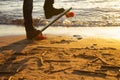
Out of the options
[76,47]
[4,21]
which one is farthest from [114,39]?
[4,21]

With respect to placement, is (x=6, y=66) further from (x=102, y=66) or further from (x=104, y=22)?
(x=104, y=22)

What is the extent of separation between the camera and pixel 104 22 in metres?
11.1

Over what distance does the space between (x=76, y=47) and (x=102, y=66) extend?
159 cm

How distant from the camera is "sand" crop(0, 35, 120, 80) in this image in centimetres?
527

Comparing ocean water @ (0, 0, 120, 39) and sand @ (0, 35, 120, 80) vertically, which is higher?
ocean water @ (0, 0, 120, 39)

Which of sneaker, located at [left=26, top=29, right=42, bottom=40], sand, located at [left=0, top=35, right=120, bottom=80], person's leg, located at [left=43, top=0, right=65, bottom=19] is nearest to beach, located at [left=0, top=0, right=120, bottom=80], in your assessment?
sand, located at [left=0, top=35, right=120, bottom=80]

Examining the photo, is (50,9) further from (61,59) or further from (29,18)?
(61,59)

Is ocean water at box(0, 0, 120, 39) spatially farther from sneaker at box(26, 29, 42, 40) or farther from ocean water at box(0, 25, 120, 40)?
sneaker at box(26, 29, 42, 40)

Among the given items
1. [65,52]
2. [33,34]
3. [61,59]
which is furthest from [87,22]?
[61,59]

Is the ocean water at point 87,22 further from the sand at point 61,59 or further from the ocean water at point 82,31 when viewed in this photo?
the sand at point 61,59

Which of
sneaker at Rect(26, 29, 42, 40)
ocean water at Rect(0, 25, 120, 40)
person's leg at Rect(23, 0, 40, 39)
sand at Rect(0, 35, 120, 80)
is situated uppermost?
person's leg at Rect(23, 0, 40, 39)

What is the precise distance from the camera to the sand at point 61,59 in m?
5.27

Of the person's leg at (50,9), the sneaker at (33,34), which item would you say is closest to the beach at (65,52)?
the sneaker at (33,34)

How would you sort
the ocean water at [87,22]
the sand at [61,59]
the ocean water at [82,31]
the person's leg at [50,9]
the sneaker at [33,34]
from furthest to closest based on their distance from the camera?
the ocean water at [87,22] < the ocean water at [82,31] < the sneaker at [33,34] < the person's leg at [50,9] < the sand at [61,59]
